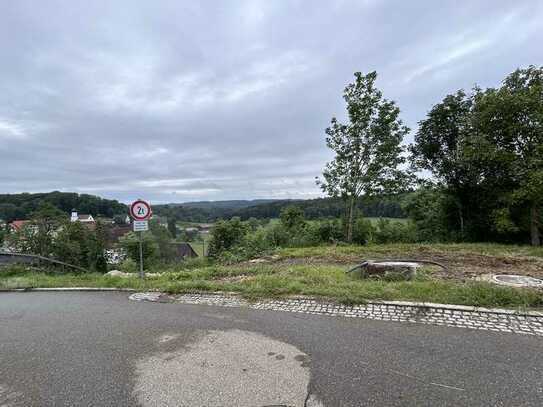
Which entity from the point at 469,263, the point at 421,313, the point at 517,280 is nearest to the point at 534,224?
the point at 469,263

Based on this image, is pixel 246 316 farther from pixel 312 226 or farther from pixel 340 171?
pixel 312 226

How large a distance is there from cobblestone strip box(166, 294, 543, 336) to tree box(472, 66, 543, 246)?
951 cm

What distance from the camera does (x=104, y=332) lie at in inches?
143

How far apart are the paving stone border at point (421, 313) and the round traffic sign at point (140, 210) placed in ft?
10.2

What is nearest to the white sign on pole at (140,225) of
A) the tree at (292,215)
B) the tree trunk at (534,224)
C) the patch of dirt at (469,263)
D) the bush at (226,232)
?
the patch of dirt at (469,263)

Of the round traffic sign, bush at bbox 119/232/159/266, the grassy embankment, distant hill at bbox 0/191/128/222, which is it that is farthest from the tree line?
distant hill at bbox 0/191/128/222

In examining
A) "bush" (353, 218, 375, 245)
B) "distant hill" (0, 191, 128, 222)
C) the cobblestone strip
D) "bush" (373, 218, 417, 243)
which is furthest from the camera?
"distant hill" (0, 191, 128, 222)

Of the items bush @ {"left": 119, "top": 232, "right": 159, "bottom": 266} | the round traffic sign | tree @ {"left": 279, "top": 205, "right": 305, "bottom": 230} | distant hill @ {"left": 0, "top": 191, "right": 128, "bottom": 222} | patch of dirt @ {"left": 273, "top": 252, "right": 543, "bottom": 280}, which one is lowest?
bush @ {"left": 119, "top": 232, "right": 159, "bottom": 266}

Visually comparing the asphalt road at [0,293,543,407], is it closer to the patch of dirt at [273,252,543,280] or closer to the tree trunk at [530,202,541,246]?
the patch of dirt at [273,252,543,280]

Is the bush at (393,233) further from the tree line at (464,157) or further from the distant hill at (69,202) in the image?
the distant hill at (69,202)

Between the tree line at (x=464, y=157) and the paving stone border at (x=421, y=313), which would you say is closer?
the paving stone border at (x=421, y=313)

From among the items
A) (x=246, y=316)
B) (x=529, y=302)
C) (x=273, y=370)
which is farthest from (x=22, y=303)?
(x=529, y=302)

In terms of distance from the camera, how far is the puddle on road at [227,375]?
2.18 meters

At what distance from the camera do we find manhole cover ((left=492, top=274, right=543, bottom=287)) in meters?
4.82
